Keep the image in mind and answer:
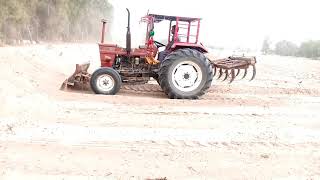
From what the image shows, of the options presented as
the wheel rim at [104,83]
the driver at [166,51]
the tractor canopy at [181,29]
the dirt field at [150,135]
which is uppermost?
the tractor canopy at [181,29]

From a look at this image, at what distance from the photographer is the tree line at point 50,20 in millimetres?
31609

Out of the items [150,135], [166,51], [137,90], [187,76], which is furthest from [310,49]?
[150,135]

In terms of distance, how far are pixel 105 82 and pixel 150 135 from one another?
4741 millimetres

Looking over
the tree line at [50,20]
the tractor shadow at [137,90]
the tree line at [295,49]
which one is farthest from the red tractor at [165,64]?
the tree line at [295,49]

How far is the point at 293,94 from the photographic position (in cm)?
1427

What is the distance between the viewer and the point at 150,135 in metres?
7.96

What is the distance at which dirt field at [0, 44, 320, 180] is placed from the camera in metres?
6.29

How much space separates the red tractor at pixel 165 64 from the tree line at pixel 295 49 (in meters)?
32.3

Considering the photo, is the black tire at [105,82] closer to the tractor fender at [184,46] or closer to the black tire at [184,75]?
the black tire at [184,75]

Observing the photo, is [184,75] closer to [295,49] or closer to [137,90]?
[137,90]

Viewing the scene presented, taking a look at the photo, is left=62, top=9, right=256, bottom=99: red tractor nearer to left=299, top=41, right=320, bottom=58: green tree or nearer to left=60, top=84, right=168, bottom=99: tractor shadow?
left=60, top=84, right=168, bottom=99: tractor shadow

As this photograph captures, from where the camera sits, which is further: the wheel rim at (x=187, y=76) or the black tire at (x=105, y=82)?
the wheel rim at (x=187, y=76)

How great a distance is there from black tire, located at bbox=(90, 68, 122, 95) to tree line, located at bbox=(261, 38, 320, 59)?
33.5 meters

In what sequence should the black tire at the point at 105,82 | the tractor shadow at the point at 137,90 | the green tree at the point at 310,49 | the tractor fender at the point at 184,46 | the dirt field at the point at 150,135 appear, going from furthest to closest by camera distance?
the green tree at the point at 310,49
the tractor shadow at the point at 137,90
the tractor fender at the point at 184,46
the black tire at the point at 105,82
the dirt field at the point at 150,135
